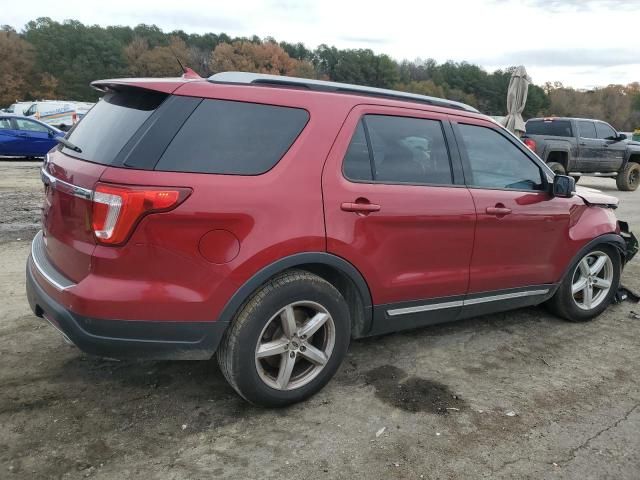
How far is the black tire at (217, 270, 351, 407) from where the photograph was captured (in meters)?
2.70

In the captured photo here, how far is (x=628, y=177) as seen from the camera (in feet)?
50.7

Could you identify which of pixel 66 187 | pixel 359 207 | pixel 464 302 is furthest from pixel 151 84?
pixel 464 302

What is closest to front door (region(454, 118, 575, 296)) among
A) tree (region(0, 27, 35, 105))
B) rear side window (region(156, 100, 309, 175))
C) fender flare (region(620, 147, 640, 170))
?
rear side window (region(156, 100, 309, 175))

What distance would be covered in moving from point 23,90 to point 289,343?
7878 cm

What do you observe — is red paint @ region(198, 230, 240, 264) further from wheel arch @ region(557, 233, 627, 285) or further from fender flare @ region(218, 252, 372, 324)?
wheel arch @ region(557, 233, 627, 285)

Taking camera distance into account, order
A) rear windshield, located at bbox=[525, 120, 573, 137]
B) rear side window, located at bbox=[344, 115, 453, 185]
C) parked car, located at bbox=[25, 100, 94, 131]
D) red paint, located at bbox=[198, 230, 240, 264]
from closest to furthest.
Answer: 1. red paint, located at bbox=[198, 230, 240, 264]
2. rear side window, located at bbox=[344, 115, 453, 185]
3. rear windshield, located at bbox=[525, 120, 573, 137]
4. parked car, located at bbox=[25, 100, 94, 131]

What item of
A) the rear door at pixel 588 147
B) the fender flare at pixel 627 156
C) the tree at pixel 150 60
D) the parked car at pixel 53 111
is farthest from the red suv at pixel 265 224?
the tree at pixel 150 60

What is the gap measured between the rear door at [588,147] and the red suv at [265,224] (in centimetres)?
1159

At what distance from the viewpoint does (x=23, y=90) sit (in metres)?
69.2

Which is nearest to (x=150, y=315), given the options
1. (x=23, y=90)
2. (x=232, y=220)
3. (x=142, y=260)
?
(x=142, y=260)

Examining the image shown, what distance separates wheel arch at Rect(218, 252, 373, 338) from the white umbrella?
10.5 m

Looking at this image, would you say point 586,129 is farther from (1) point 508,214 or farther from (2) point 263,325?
(2) point 263,325

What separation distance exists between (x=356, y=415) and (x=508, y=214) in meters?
1.72

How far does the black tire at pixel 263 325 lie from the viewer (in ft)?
8.86
